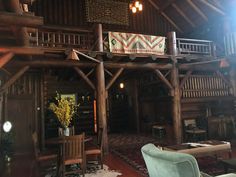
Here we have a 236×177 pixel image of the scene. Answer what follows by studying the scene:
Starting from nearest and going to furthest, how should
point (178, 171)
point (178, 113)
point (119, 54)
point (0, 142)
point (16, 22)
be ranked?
point (178, 171) → point (16, 22) → point (0, 142) → point (119, 54) → point (178, 113)

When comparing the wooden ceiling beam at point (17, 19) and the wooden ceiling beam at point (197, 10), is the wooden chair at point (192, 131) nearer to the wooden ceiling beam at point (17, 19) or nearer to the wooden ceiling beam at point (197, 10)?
the wooden ceiling beam at point (197, 10)

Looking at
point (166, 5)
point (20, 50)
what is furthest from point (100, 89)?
point (166, 5)

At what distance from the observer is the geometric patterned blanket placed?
668 cm

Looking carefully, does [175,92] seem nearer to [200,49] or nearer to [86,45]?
[200,49]

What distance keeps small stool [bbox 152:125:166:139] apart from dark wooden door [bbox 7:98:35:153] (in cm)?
504

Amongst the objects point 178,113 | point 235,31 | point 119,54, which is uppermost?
point 235,31

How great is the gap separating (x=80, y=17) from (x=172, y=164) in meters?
8.62

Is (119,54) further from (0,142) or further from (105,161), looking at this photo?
(0,142)

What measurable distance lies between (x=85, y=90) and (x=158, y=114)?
382cm

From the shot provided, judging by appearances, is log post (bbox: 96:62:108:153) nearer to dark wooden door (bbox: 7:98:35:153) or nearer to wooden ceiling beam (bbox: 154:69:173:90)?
wooden ceiling beam (bbox: 154:69:173:90)

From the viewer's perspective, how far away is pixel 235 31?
7.93 meters

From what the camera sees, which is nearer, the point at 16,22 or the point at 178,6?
the point at 16,22

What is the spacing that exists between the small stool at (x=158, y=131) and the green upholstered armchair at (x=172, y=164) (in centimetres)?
649

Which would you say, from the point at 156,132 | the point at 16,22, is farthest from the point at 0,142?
the point at 156,132
